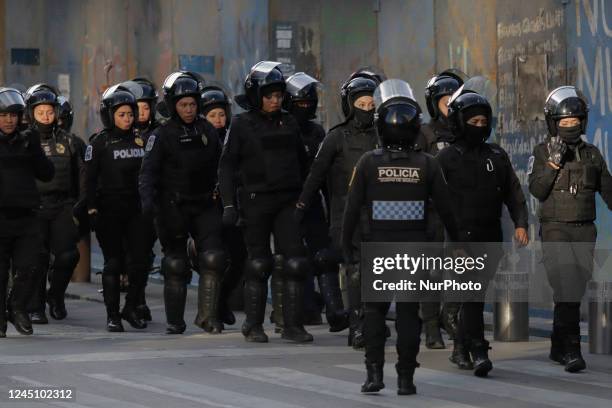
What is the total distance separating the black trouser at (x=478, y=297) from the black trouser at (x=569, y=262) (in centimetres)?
41

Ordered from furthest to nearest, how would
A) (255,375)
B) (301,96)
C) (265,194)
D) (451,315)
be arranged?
(301,96) → (265,194) → (451,315) → (255,375)

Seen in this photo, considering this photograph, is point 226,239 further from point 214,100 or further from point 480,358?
point 480,358

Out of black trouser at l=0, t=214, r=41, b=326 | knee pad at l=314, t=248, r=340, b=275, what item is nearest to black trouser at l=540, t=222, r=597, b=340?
knee pad at l=314, t=248, r=340, b=275

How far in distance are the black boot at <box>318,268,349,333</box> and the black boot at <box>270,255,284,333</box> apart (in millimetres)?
518

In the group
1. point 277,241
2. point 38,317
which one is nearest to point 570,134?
point 277,241

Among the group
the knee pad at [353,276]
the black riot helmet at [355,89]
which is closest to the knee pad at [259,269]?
the knee pad at [353,276]

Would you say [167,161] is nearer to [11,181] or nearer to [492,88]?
[11,181]

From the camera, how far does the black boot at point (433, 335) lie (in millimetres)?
14117

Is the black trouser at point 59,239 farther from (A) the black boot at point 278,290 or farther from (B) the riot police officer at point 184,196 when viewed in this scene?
(A) the black boot at point 278,290

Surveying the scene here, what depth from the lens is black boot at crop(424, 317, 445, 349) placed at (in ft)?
46.3

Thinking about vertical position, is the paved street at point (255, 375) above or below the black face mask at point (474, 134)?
below

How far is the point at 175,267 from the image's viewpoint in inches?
607

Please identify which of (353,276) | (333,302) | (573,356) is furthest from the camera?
(333,302)

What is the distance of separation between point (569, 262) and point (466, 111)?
1218 millimetres
